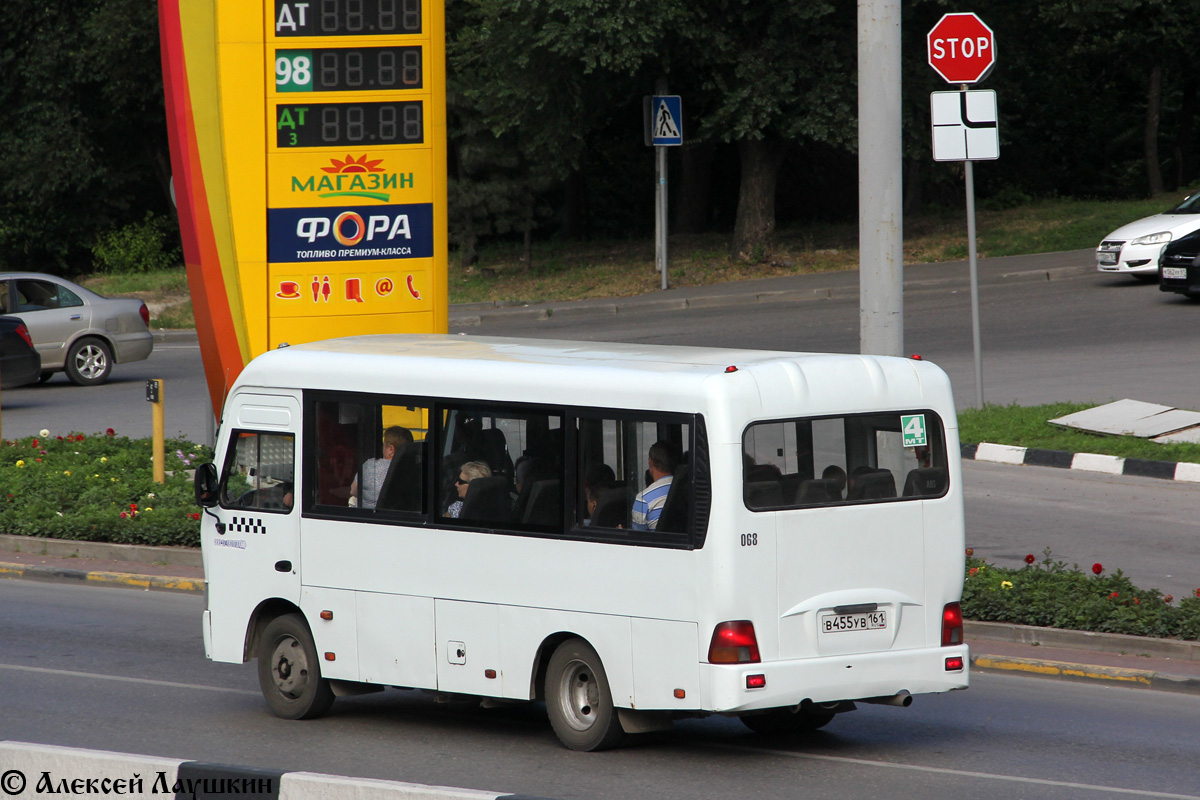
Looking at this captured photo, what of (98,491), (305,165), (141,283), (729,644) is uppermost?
(305,165)

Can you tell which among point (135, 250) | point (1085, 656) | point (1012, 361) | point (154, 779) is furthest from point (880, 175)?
point (135, 250)

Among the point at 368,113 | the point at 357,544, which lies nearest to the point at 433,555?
the point at 357,544

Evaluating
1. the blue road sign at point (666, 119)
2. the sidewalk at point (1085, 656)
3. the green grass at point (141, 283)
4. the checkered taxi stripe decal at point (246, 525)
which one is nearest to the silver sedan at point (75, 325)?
the green grass at point (141, 283)

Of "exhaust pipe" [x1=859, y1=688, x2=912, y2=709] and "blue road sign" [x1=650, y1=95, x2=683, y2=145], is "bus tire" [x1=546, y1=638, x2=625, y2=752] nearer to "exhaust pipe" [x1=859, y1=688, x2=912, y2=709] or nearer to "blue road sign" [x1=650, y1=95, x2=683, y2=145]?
"exhaust pipe" [x1=859, y1=688, x2=912, y2=709]

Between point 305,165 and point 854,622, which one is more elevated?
point 305,165

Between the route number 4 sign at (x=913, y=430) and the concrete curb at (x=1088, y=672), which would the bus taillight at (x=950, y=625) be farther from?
the concrete curb at (x=1088, y=672)

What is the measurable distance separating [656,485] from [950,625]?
5.61 ft

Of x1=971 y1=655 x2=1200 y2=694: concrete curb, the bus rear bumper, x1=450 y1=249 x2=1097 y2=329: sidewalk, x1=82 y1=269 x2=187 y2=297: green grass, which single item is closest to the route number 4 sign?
the bus rear bumper

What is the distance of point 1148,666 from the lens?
9.91 metres

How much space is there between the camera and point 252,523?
9.14 m

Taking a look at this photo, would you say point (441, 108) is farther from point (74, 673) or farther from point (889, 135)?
point (74, 673)

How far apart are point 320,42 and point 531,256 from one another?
21358mm

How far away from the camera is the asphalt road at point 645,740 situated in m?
7.51

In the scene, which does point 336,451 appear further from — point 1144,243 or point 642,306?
point 1144,243
